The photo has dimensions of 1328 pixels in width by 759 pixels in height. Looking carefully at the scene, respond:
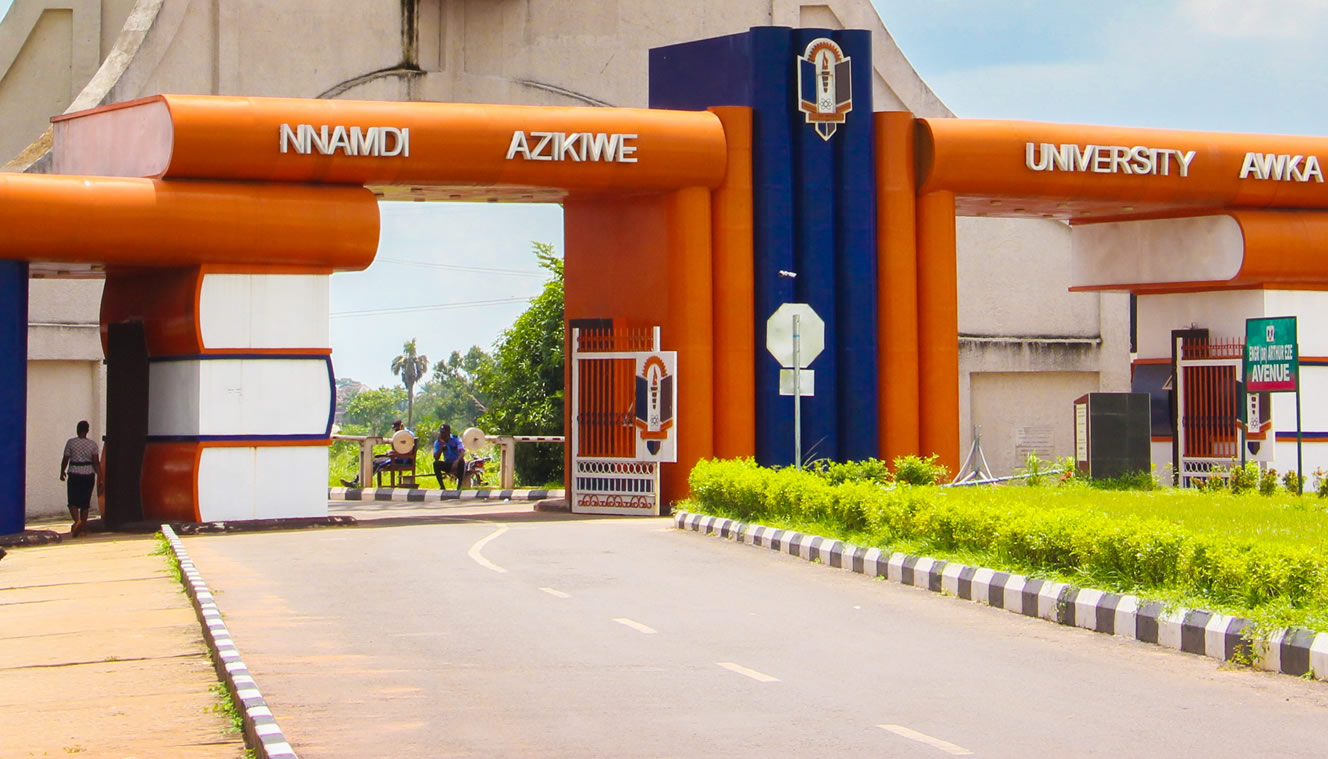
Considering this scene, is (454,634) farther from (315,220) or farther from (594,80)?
(594,80)

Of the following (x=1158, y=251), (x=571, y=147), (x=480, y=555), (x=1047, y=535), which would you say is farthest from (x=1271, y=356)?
(x=480, y=555)

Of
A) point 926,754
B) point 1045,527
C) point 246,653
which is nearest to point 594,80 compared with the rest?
point 1045,527

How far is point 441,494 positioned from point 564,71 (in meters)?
10.6

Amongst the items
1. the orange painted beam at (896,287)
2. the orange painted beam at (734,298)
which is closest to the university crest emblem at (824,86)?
the orange painted beam at (896,287)

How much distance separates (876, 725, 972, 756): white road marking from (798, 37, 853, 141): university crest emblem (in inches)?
675

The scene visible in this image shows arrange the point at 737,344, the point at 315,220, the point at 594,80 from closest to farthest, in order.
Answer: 1. the point at 315,220
2. the point at 737,344
3. the point at 594,80

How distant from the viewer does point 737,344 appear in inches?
943

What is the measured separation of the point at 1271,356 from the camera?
22.0m

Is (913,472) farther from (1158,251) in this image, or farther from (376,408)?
(376,408)

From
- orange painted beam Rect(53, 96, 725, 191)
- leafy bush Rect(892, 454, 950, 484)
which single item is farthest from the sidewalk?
leafy bush Rect(892, 454, 950, 484)

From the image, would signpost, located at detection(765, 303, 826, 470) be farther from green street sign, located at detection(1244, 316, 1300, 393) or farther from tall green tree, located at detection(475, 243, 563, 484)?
tall green tree, located at detection(475, 243, 563, 484)


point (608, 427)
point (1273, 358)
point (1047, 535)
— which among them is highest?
point (1273, 358)

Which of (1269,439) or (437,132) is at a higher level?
(437,132)

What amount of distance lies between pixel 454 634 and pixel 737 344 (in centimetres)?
1279
